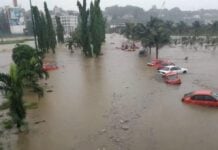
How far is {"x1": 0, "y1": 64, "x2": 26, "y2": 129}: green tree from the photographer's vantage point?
17820mm

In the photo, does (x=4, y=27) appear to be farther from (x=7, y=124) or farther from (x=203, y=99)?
(x=203, y=99)

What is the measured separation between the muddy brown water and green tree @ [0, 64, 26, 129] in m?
1.39

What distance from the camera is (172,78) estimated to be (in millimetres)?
31500

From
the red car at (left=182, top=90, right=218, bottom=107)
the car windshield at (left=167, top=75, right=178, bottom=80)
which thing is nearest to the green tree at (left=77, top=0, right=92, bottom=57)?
the car windshield at (left=167, top=75, right=178, bottom=80)

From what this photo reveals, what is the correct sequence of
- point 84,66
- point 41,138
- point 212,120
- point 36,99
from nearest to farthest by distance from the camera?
point 41,138
point 212,120
point 36,99
point 84,66

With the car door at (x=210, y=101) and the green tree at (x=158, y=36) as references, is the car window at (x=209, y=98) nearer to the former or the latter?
the car door at (x=210, y=101)

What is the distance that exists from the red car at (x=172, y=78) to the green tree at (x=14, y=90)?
652 inches

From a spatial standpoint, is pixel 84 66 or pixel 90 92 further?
pixel 84 66

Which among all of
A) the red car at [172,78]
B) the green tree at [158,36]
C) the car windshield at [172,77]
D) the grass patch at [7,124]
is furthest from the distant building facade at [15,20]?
the grass patch at [7,124]

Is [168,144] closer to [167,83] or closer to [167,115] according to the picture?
[167,115]

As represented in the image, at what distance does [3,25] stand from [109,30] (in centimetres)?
6410

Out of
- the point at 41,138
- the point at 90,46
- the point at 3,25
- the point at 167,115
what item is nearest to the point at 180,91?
the point at 167,115

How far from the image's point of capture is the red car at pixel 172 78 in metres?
30.5

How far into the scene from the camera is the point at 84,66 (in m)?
46.4
